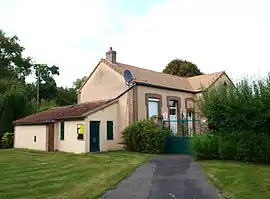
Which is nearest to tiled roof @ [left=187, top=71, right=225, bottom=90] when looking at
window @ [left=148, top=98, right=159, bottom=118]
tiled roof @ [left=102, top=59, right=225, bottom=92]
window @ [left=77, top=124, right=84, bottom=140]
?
tiled roof @ [left=102, top=59, right=225, bottom=92]

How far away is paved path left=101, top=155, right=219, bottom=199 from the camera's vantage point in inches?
306

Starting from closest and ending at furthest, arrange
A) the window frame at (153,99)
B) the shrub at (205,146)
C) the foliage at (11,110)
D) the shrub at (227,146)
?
the shrub at (227,146)
the shrub at (205,146)
the window frame at (153,99)
the foliage at (11,110)

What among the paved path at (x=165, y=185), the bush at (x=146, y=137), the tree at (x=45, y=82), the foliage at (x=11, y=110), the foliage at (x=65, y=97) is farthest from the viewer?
the foliage at (x=65, y=97)

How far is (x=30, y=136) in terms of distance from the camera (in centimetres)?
2559

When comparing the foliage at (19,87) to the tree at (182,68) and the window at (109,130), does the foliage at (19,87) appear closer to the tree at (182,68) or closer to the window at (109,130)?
the window at (109,130)

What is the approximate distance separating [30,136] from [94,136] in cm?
787

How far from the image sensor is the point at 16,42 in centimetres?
4928

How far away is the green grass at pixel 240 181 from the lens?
307 inches

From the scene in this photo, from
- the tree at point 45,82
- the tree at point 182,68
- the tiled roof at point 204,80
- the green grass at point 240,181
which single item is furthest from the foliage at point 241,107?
the tree at point 45,82

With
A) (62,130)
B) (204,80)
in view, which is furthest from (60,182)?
(204,80)

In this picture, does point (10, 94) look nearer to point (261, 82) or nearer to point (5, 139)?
point (5, 139)

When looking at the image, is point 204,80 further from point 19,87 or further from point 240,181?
point 19,87

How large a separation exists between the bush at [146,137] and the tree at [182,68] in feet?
82.1

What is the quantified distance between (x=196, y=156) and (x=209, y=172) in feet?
15.6
